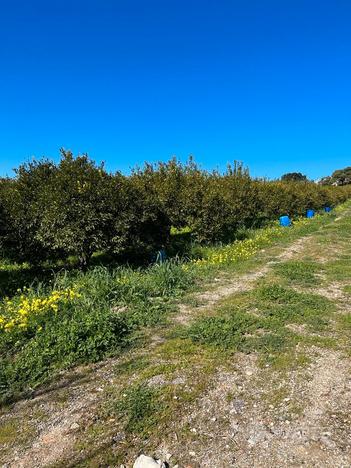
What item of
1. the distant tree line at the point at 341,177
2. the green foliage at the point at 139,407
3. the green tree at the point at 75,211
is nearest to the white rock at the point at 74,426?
the green foliage at the point at 139,407

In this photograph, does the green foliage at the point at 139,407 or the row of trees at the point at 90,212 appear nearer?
the green foliage at the point at 139,407

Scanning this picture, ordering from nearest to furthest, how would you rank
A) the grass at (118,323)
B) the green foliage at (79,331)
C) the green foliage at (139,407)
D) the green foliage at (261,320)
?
the green foliage at (139,407) < the green foliage at (79,331) < the grass at (118,323) < the green foliage at (261,320)

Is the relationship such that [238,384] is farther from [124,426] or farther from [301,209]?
[301,209]

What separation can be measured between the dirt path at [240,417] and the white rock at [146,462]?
15 centimetres

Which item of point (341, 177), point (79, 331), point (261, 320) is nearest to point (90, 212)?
point (79, 331)

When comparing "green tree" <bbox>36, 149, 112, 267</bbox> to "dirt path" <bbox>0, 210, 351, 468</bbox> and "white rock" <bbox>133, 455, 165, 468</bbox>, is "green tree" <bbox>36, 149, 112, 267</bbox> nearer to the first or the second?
"dirt path" <bbox>0, 210, 351, 468</bbox>

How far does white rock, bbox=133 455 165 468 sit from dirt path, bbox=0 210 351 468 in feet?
0.48

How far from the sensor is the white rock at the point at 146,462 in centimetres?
259

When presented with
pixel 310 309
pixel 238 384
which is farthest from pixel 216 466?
pixel 310 309

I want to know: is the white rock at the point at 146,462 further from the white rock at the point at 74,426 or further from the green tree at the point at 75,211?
the green tree at the point at 75,211

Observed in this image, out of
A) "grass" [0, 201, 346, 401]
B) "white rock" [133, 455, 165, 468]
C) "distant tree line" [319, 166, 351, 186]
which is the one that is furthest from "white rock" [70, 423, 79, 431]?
"distant tree line" [319, 166, 351, 186]

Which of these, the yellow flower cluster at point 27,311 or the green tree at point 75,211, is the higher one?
the green tree at point 75,211

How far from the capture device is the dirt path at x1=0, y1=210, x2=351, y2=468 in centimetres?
271

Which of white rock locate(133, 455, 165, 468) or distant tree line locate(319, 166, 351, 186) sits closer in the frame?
white rock locate(133, 455, 165, 468)
